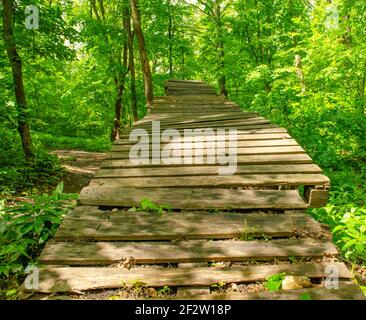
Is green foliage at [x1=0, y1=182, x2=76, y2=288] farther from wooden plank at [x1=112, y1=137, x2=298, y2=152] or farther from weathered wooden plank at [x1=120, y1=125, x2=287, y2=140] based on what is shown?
weathered wooden plank at [x1=120, y1=125, x2=287, y2=140]

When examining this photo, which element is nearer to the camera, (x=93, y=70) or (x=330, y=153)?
(x=330, y=153)

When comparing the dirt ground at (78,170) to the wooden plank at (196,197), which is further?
the dirt ground at (78,170)

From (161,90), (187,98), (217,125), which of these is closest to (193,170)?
(217,125)

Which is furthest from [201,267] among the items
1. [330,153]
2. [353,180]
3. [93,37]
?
[93,37]

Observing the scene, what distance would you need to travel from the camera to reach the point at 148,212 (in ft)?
12.3

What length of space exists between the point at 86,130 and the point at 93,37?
8.49 meters

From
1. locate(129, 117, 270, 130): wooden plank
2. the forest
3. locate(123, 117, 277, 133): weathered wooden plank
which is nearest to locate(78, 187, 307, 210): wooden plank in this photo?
the forest

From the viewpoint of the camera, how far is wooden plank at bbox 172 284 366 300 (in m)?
2.41

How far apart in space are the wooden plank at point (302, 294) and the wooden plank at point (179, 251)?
1.43 ft

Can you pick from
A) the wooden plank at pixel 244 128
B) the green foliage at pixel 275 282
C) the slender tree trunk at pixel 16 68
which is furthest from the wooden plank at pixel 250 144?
the green foliage at pixel 275 282

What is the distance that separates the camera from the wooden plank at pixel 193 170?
14.8ft

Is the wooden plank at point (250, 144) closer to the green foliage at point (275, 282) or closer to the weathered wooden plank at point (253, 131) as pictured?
the weathered wooden plank at point (253, 131)

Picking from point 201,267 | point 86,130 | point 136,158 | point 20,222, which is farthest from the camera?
point 86,130
